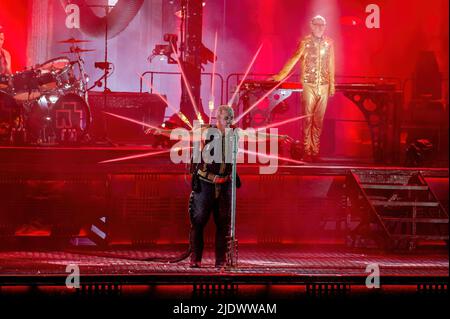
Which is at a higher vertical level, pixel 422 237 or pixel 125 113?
pixel 125 113

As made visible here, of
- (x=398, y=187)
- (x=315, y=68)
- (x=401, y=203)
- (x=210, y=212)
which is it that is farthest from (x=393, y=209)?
(x=210, y=212)

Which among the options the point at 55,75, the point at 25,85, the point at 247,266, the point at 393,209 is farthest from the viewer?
the point at 55,75

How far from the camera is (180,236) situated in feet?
37.6

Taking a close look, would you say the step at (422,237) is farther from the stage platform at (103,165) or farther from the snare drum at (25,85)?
the snare drum at (25,85)

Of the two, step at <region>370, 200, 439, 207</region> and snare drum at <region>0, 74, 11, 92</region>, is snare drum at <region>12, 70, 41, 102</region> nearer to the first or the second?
snare drum at <region>0, 74, 11, 92</region>

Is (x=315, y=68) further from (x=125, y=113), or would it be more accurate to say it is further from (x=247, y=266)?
(x=125, y=113)

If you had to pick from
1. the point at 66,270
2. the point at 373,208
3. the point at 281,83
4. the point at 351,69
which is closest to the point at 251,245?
the point at 373,208

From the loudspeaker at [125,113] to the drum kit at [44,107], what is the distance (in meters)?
1.78

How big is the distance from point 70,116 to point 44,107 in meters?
0.52

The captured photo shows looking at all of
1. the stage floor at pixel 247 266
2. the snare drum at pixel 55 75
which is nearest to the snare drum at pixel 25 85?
the snare drum at pixel 55 75

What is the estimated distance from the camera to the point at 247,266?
968 centimetres
